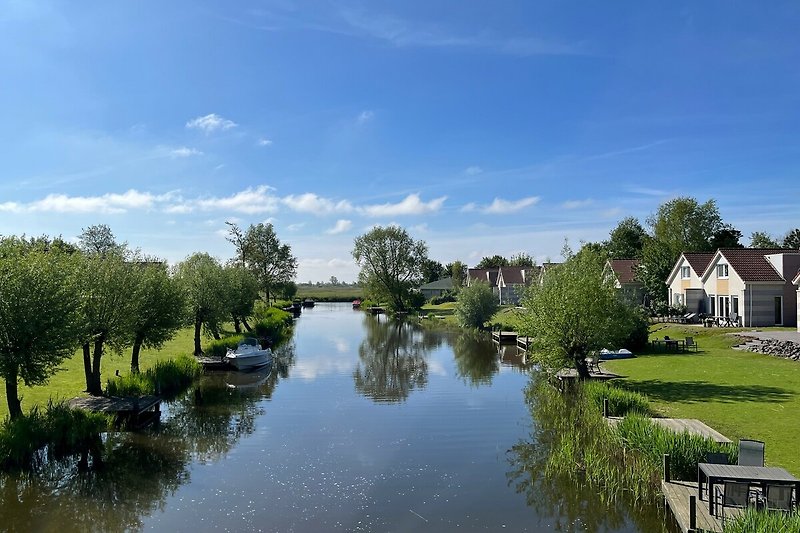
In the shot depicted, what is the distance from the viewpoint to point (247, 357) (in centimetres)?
3803

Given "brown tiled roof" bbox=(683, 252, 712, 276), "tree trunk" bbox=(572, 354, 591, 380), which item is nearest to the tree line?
"tree trunk" bbox=(572, 354, 591, 380)

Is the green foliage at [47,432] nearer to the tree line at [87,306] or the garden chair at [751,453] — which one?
the tree line at [87,306]

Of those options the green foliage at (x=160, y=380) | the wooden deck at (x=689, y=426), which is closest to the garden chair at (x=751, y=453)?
the wooden deck at (x=689, y=426)

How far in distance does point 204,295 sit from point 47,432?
22828mm

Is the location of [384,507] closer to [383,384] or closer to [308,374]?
[383,384]

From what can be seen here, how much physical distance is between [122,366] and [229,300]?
1260 cm

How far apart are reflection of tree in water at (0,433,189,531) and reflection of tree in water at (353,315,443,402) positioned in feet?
39.3

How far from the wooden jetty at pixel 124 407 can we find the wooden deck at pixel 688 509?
1899cm

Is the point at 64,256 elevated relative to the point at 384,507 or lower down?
elevated

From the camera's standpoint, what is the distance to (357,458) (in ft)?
62.0

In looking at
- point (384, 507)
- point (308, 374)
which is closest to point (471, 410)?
point (384, 507)

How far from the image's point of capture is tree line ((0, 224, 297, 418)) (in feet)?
60.5

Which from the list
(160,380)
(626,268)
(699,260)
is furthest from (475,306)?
(160,380)

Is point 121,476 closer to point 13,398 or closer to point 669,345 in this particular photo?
point 13,398
